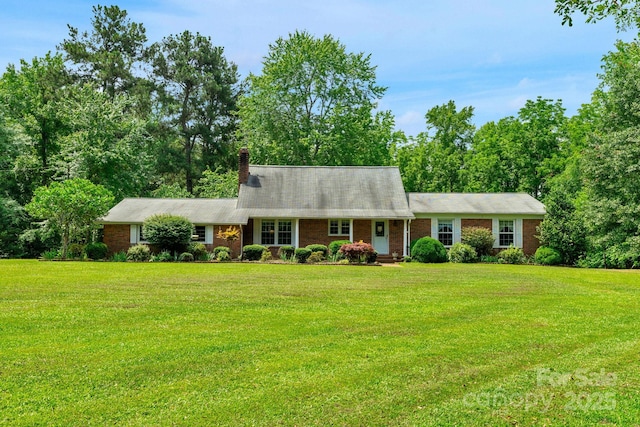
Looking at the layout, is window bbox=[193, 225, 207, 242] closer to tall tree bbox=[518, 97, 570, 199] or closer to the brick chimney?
the brick chimney

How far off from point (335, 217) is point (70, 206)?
12986 mm

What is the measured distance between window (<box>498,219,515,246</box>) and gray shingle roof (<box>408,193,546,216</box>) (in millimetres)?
731

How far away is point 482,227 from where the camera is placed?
27984mm

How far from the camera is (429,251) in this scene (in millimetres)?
25219

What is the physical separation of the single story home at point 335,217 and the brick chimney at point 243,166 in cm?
8

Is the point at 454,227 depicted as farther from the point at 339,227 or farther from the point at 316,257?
the point at 316,257

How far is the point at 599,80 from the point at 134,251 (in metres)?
26.0

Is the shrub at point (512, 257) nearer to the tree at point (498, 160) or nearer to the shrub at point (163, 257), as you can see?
the tree at point (498, 160)

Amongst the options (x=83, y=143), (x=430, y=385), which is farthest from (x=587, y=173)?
(x=83, y=143)

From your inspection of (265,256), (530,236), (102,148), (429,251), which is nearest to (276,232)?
(265,256)

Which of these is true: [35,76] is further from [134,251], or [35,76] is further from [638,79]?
[638,79]

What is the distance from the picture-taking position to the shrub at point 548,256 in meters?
25.3

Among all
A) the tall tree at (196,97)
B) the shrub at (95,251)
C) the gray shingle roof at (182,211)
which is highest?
the tall tree at (196,97)

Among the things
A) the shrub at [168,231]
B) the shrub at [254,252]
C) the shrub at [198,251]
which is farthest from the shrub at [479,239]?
the shrub at [168,231]
